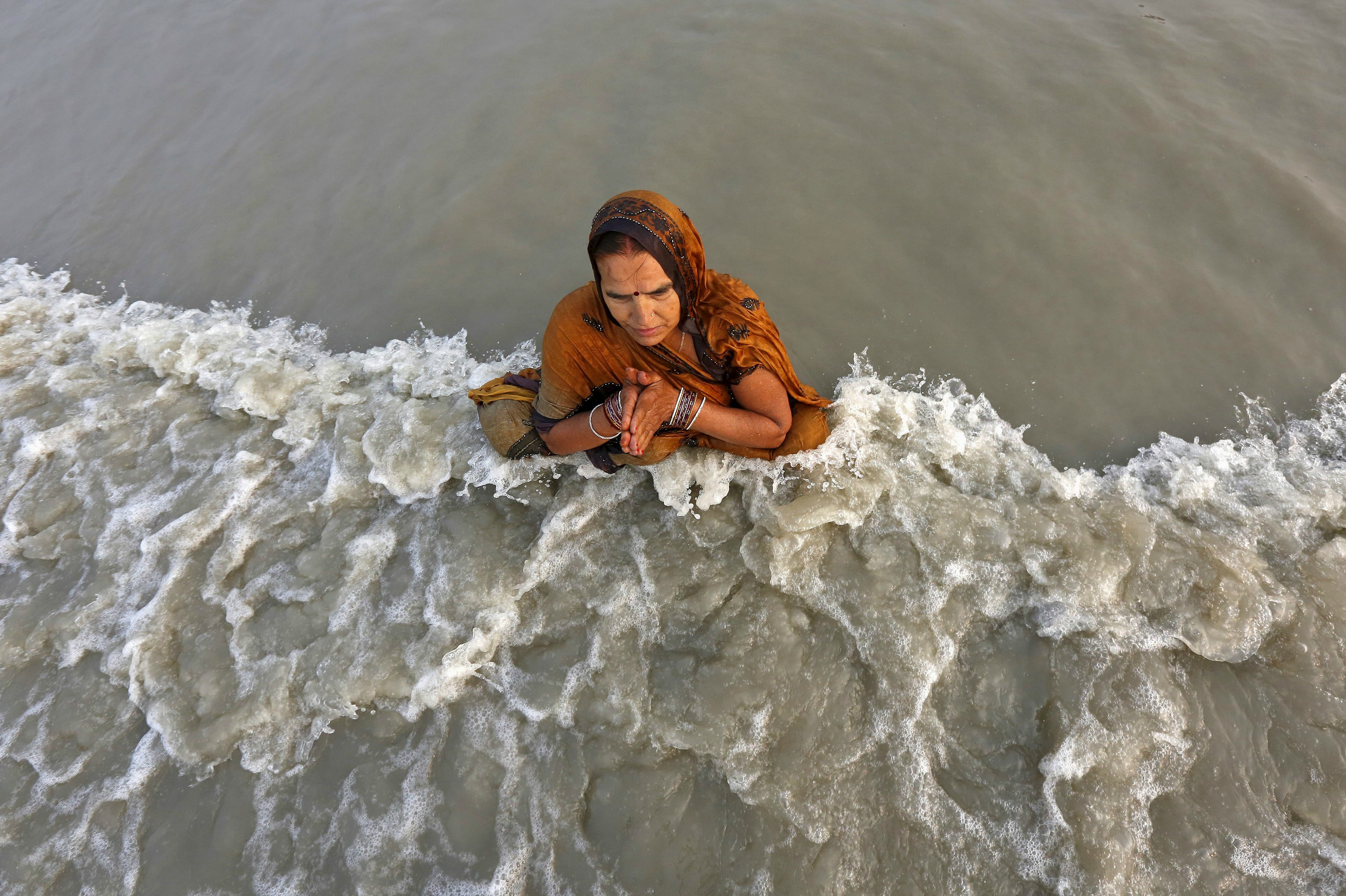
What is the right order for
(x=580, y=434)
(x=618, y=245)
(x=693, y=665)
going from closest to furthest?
(x=618, y=245), (x=693, y=665), (x=580, y=434)

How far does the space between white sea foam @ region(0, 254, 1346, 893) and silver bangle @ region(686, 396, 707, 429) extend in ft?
1.86

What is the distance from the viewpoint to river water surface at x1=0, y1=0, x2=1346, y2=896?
208cm

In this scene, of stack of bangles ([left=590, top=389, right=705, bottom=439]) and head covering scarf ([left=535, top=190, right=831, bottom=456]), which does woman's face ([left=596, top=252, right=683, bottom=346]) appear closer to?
head covering scarf ([left=535, top=190, right=831, bottom=456])

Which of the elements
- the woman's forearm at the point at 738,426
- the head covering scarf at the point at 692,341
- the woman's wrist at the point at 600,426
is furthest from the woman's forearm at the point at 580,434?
the woman's forearm at the point at 738,426

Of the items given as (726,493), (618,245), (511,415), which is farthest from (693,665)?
(618,245)

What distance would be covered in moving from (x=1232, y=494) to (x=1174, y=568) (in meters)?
0.55

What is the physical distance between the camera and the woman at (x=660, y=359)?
1.93 meters

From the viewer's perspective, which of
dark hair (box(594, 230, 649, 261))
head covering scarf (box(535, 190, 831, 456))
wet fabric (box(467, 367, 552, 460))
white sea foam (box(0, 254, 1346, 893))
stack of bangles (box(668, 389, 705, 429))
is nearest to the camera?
dark hair (box(594, 230, 649, 261))

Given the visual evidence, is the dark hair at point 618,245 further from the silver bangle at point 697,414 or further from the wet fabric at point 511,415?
the wet fabric at point 511,415

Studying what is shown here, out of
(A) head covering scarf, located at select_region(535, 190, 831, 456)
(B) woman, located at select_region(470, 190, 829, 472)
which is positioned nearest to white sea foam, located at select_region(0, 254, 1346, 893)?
(B) woman, located at select_region(470, 190, 829, 472)

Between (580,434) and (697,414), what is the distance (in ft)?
1.68

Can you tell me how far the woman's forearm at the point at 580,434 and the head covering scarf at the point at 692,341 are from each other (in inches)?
4.1

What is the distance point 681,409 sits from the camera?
7.54ft

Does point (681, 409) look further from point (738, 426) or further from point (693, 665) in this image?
point (693, 665)
